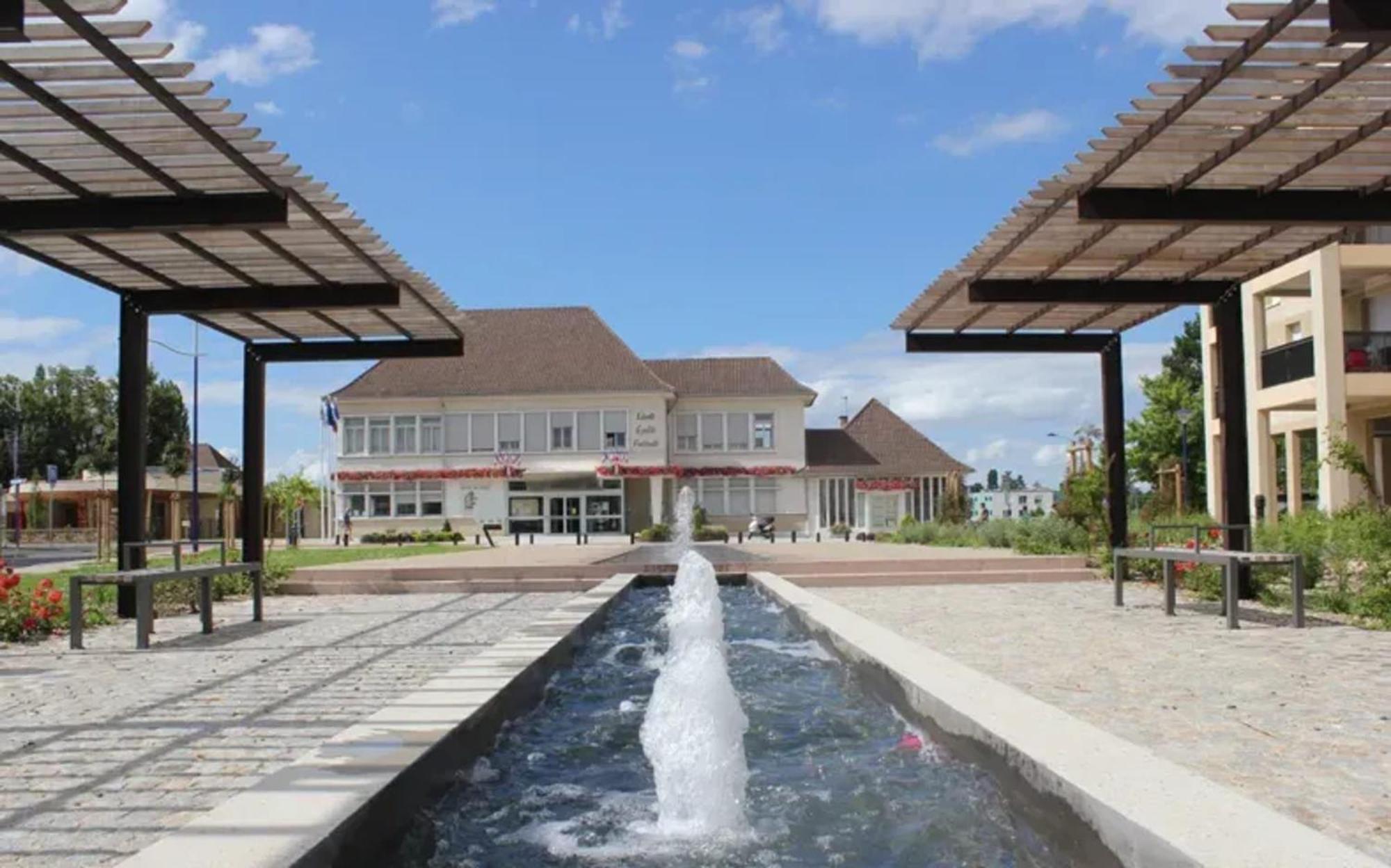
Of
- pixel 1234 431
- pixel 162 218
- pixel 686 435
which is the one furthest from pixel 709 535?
pixel 162 218

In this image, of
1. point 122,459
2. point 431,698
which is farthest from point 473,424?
point 431,698

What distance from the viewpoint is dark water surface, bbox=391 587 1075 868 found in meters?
4.93

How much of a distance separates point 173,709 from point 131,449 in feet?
19.7

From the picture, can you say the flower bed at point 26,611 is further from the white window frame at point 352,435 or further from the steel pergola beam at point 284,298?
the white window frame at point 352,435

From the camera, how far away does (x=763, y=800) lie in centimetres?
586

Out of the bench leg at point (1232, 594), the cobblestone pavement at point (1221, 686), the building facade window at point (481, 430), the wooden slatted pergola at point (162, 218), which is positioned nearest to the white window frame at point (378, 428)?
the building facade window at point (481, 430)

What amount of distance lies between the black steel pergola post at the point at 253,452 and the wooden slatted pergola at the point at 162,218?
21 millimetres

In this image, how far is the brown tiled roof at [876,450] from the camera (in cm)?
5194

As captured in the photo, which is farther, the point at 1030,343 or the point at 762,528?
the point at 762,528

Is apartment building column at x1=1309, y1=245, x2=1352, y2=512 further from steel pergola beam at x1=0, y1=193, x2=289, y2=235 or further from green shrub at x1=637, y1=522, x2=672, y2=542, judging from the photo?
green shrub at x1=637, y1=522, x2=672, y2=542

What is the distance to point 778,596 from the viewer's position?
15328mm

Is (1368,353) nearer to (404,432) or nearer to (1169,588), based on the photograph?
(1169,588)

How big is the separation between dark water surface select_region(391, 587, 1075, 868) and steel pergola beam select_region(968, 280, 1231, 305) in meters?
5.91

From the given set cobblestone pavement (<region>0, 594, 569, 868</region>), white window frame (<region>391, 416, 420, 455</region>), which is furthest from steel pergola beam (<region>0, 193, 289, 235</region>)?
white window frame (<region>391, 416, 420, 455</region>)
